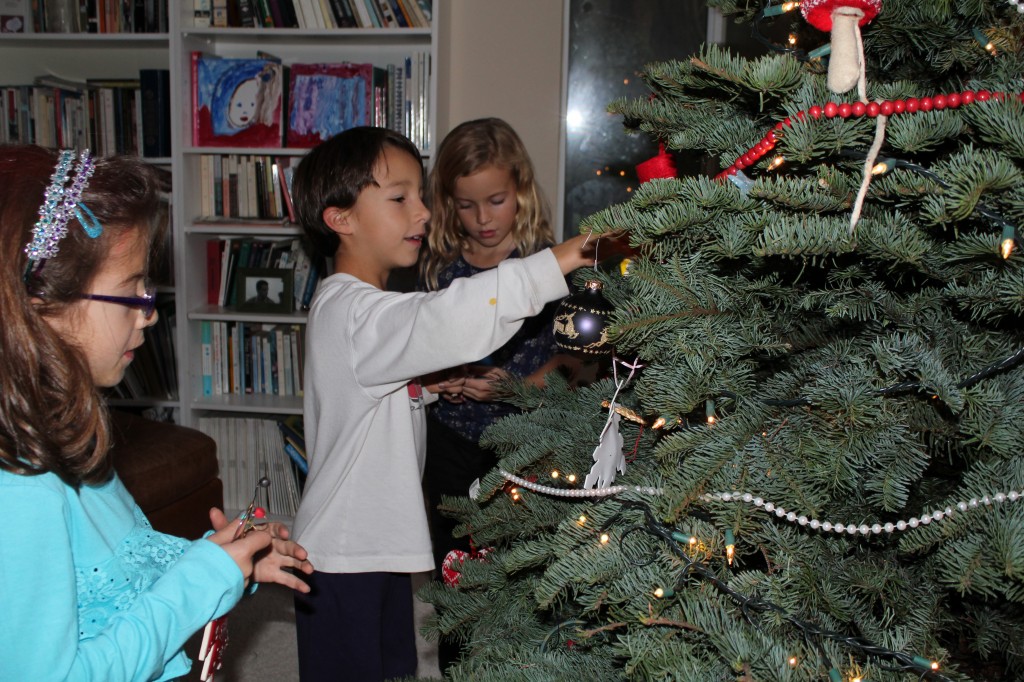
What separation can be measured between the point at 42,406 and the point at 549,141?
2361 millimetres

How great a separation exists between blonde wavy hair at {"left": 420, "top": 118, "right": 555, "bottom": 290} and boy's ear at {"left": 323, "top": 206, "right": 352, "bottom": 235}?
45 cm

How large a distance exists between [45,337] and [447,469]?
1108 millimetres

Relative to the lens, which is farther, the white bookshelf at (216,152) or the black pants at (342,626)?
the white bookshelf at (216,152)

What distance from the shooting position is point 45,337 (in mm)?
780

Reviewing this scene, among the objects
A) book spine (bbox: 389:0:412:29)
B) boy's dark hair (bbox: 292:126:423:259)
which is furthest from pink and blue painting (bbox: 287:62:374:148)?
boy's dark hair (bbox: 292:126:423:259)

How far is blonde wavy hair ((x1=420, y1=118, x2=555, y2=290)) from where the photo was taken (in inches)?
77.4

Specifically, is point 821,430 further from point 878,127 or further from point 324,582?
point 324,582

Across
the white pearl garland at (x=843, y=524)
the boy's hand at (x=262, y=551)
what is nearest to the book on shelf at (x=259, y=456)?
the boy's hand at (x=262, y=551)

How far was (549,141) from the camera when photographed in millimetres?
2932

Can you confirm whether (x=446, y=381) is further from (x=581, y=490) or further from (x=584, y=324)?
(x=581, y=490)

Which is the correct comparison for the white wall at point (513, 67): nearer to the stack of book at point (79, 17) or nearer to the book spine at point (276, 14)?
the book spine at point (276, 14)

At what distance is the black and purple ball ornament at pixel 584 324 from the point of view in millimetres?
906

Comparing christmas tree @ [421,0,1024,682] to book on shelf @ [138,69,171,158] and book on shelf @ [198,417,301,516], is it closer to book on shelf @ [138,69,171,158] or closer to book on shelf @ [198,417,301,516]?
book on shelf @ [198,417,301,516]

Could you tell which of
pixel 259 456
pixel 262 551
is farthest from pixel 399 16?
pixel 262 551
